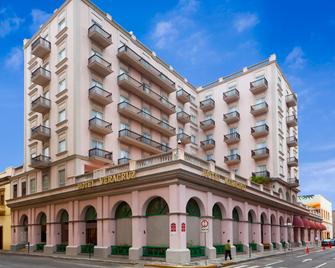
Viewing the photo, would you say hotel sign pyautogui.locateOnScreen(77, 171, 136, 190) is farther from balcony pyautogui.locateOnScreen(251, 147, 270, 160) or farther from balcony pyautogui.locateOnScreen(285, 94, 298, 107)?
balcony pyautogui.locateOnScreen(285, 94, 298, 107)

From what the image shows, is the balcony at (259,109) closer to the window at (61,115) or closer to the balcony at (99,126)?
the balcony at (99,126)

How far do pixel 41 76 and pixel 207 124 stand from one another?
1053 inches

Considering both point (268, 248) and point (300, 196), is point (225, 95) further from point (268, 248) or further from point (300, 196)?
point (300, 196)

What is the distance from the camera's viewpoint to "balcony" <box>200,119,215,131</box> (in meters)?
58.5

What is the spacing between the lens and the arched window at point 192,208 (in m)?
29.7

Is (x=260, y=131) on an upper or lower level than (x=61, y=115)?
lower

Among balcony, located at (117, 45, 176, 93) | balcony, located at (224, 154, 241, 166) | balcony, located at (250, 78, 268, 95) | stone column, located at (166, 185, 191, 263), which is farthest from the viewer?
balcony, located at (224, 154, 241, 166)

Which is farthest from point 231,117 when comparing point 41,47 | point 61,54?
point 41,47

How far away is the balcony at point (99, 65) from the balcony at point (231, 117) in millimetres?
22011

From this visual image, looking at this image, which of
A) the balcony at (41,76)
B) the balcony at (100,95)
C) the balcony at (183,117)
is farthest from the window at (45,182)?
the balcony at (183,117)

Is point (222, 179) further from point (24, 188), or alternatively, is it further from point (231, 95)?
point (231, 95)

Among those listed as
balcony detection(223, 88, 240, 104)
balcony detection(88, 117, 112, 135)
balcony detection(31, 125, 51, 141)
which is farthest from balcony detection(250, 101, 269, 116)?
balcony detection(31, 125, 51, 141)

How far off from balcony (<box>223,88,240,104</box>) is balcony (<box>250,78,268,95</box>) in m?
2.36

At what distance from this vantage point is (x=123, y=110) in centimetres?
4247
